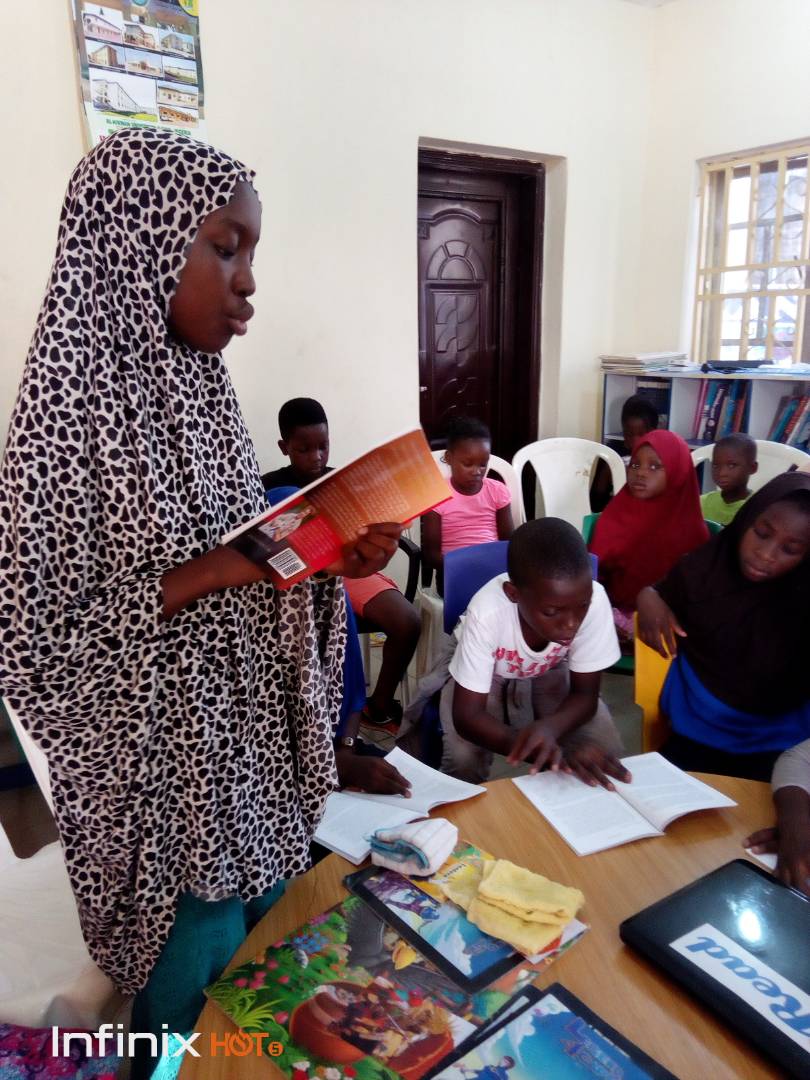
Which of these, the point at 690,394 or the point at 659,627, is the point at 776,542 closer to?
the point at 659,627

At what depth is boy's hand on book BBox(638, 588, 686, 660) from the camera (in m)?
1.86

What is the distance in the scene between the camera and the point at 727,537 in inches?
73.9

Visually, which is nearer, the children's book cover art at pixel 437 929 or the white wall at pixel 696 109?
the children's book cover art at pixel 437 929

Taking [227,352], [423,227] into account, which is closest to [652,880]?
[227,352]

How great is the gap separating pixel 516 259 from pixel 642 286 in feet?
2.67

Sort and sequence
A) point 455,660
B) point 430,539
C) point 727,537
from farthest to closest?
point 430,539 → point 727,537 → point 455,660

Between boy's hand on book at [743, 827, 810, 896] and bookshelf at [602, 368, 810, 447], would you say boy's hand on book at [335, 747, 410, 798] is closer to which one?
boy's hand on book at [743, 827, 810, 896]

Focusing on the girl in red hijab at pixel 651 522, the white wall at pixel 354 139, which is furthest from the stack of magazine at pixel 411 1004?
the white wall at pixel 354 139

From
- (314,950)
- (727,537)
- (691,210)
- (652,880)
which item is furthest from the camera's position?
(691,210)

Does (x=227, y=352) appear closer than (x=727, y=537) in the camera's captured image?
No

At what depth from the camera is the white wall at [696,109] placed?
A: 3713 millimetres

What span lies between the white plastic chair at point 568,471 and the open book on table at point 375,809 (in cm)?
250

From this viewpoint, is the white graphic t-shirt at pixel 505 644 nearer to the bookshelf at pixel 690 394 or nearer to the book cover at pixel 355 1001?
the book cover at pixel 355 1001

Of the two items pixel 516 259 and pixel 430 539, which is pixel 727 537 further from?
pixel 516 259
